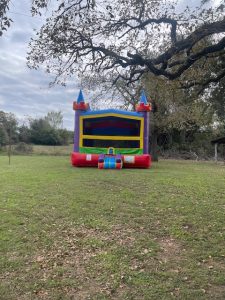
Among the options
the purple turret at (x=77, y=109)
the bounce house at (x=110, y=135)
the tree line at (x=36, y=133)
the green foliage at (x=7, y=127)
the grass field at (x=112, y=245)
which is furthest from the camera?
the tree line at (x=36, y=133)

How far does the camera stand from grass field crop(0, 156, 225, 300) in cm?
404

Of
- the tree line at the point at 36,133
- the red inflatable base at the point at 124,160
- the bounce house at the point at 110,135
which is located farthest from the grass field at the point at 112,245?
the tree line at the point at 36,133

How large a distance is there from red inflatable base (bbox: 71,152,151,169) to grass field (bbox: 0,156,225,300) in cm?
735

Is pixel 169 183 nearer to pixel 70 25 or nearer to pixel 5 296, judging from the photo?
pixel 70 25

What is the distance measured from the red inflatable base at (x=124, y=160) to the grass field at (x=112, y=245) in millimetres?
7349

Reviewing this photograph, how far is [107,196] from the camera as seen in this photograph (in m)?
8.63

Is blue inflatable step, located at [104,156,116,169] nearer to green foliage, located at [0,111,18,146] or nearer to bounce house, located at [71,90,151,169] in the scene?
bounce house, located at [71,90,151,169]

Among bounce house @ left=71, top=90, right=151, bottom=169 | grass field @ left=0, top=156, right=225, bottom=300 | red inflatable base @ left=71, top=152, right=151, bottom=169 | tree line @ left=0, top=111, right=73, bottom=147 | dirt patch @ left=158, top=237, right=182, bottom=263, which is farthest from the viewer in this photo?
tree line @ left=0, top=111, right=73, bottom=147

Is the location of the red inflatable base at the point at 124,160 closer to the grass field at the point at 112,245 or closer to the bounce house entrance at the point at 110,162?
the bounce house entrance at the point at 110,162

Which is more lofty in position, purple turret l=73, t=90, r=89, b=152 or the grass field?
purple turret l=73, t=90, r=89, b=152

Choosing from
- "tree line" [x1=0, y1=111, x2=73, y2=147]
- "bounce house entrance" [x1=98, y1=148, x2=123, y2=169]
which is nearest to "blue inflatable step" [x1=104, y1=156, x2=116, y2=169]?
"bounce house entrance" [x1=98, y1=148, x2=123, y2=169]

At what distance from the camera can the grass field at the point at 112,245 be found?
4035mm

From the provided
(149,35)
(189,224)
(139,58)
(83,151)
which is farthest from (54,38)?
(83,151)

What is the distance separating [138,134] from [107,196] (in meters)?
8.81
